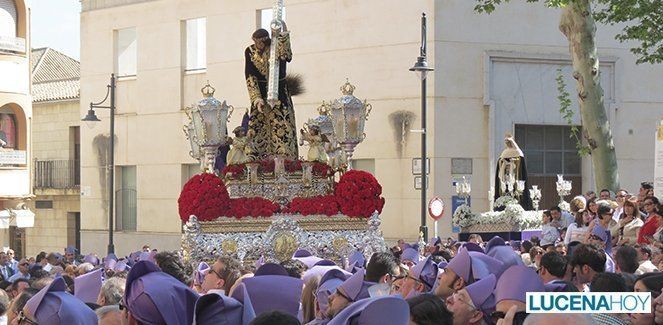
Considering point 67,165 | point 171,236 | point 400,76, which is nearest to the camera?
point 400,76

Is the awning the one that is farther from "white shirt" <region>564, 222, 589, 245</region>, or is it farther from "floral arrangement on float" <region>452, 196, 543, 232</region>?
"white shirt" <region>564, 222, 589, 245</region>

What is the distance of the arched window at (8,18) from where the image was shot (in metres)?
40.1

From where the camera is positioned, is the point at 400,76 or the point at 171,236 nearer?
the point at 400,76

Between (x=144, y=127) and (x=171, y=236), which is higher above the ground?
(x=144, y=127)

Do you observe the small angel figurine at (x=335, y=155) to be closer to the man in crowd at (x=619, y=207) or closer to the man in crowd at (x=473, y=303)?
the man in crowd at (x=619, y=207)

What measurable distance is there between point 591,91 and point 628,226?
30.3 ft

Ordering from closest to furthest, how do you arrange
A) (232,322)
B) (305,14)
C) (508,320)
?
(508,320) < (232,322) < (305,14)

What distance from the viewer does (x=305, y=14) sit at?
3806 cm

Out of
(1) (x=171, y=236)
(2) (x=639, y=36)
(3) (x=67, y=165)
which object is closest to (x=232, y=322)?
(2) (x=639, y=36)

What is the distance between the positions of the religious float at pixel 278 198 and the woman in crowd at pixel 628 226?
3.17 meters

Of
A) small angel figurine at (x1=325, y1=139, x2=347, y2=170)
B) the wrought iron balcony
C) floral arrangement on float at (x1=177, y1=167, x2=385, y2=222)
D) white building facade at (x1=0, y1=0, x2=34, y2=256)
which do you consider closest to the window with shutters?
white building facade at (x1=0, y1=0, x2=34, y2=256)

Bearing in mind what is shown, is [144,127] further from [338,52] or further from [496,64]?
[496,64]

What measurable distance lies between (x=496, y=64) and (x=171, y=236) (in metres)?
11.7

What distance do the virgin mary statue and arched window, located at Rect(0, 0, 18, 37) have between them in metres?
17.4
